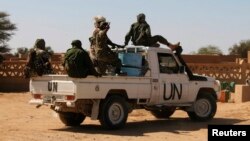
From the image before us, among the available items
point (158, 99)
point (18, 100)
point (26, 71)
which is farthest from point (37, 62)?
point (18, 100)

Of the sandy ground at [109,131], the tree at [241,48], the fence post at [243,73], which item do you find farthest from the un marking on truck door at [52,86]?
the tree at [241,48]

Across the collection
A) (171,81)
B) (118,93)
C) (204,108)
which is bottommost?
(204,108)

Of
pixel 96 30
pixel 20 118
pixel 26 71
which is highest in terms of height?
pixel 96 30

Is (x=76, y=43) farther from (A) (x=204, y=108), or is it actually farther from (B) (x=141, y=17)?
(A) (x=204, y=108)

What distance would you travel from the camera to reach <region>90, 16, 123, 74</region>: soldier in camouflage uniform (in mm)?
12750

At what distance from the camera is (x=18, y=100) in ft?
73.5

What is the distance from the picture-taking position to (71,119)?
1337 cm

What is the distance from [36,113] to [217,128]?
29.0ft

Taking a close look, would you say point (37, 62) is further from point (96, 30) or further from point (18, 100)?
point (18, 100)

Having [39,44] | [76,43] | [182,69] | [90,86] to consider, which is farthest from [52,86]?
[182,69]

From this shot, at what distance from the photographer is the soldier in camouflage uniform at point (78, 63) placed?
11.6 m

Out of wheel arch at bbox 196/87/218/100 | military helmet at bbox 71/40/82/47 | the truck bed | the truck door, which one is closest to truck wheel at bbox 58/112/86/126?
the truck bed

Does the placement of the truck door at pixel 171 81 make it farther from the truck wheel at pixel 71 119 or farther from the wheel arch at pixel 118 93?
the truck wheel at pixel 71 119

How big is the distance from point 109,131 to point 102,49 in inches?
78.0
